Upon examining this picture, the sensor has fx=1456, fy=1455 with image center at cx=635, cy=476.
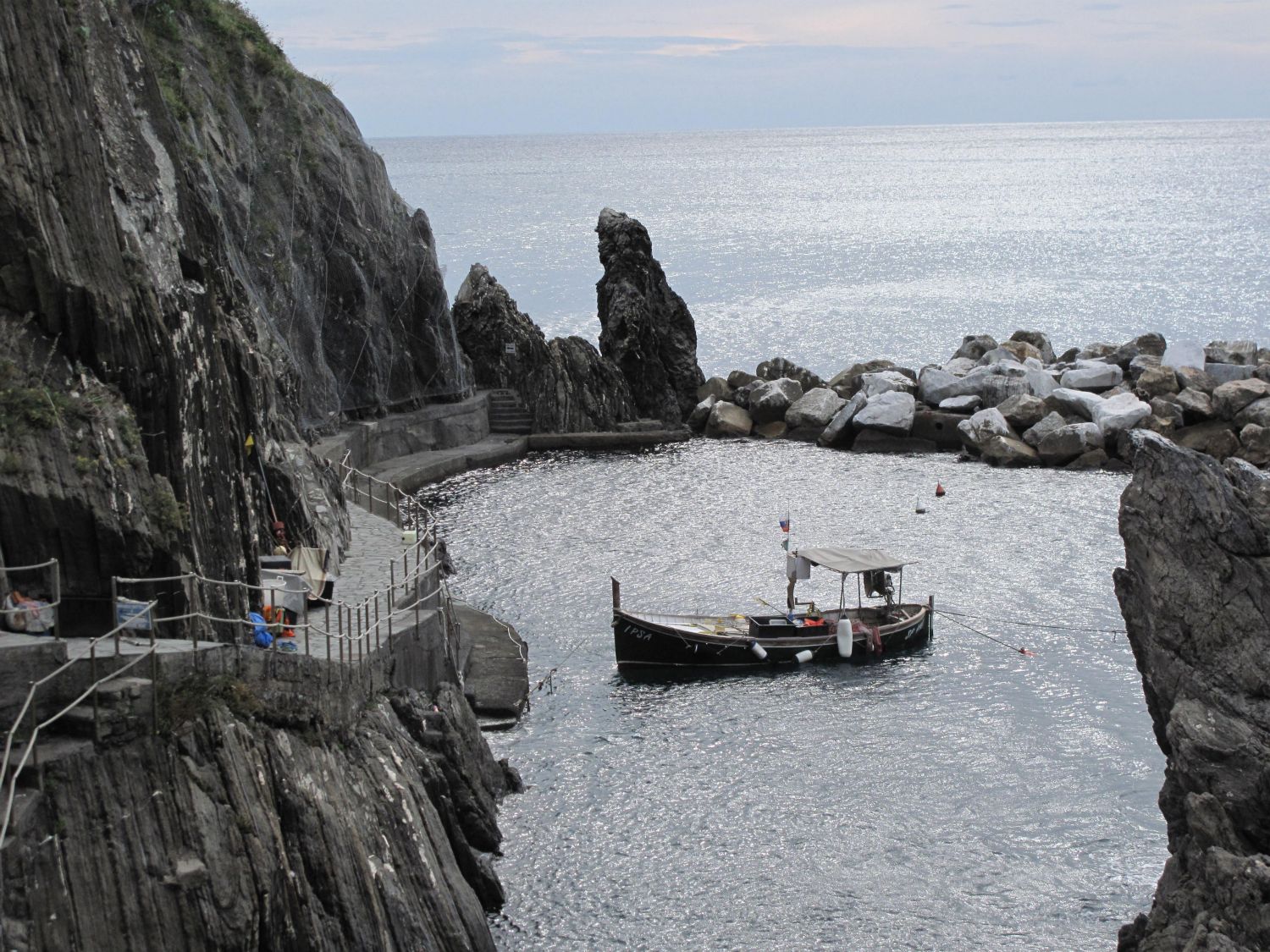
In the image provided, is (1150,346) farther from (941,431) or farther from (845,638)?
(845,638)

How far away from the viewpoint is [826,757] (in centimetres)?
3512

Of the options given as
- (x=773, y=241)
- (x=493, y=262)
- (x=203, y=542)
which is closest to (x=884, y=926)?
(x=203, y=542)

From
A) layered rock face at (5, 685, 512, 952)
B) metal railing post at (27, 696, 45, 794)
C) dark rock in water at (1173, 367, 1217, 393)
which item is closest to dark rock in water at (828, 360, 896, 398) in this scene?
dark rock in water at (1173, 367, 1217, 393)

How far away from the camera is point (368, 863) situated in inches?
832

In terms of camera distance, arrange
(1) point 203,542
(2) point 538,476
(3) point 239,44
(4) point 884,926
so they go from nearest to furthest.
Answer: (1) point 203,542
(4) point 884,926
(3) point 239,44
(2) point 538,476

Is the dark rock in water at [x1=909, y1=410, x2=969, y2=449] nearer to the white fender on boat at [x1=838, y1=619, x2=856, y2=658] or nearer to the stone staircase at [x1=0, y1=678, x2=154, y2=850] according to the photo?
the white fender on boat at [x1=838, y1=619, x2=856, y2=658]

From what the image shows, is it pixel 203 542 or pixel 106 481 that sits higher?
pixel 106 481

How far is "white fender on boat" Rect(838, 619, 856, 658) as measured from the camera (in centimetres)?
4225

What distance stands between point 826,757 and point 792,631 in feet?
25.0

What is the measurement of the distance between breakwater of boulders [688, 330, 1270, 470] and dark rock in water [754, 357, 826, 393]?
76 mm

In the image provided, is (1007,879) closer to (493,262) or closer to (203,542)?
(203,542)

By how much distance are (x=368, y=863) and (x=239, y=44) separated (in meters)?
45.2

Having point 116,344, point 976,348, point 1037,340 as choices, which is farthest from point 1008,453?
point 116,344

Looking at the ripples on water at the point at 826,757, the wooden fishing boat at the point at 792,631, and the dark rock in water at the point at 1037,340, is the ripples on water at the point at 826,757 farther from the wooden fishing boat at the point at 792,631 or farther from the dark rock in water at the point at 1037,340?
the dark rock in water at the point at 1037,340
